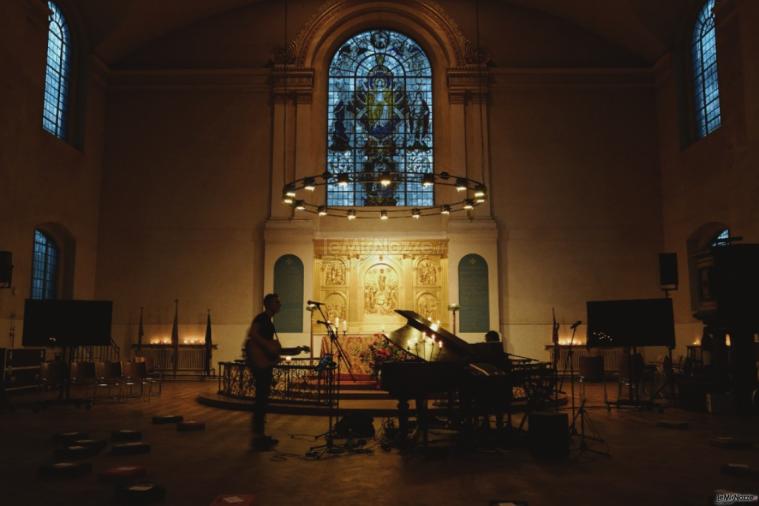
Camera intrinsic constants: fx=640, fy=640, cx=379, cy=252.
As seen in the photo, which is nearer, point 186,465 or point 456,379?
point 186,465

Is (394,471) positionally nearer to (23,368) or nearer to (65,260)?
(23,368)

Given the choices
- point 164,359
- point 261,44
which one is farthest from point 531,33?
point 164,359

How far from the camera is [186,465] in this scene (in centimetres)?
527

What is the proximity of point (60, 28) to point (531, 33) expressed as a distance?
1152 centimetres

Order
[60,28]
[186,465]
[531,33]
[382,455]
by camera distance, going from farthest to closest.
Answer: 1. [531,33]
2. [60,28]
3. [382,455]
4. [186,465]

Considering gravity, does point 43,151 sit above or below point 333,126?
below

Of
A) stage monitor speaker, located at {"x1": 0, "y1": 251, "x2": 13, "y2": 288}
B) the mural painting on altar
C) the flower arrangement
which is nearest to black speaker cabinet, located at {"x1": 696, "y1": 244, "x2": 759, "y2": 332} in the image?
the flower arrangement

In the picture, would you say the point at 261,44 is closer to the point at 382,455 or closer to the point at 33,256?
the point at 33,256

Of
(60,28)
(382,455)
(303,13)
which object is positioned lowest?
(382,455)

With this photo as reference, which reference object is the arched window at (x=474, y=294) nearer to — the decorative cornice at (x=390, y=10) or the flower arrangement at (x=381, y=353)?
the flower arrangement at (x=381, y=353)

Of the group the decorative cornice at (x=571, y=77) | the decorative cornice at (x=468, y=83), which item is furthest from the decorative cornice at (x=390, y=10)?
the decorative cornice at (x=571, y=77)

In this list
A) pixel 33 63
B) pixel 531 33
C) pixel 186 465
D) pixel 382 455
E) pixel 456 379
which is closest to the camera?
pixel 186 465

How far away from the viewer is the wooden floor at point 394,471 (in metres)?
4.23

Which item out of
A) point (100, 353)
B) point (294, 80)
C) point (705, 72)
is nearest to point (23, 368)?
point (100, 353)
